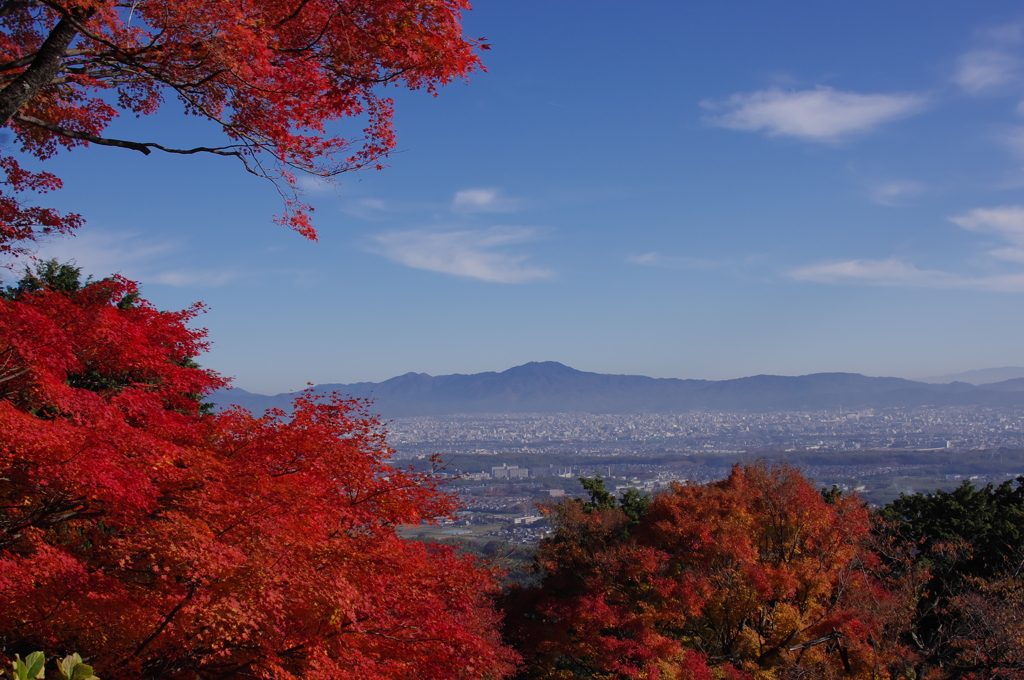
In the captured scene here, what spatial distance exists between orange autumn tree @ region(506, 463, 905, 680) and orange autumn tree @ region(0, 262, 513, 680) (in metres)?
8.26

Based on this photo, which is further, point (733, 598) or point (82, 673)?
point (733, 598)

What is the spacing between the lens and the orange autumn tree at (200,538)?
5945 millimetres

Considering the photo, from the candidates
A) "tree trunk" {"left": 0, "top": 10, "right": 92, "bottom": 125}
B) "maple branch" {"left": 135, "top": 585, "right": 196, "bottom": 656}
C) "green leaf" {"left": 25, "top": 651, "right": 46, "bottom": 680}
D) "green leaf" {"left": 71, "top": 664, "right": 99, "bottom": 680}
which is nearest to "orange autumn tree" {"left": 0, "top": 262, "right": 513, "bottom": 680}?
"maple branch" {"left": 135, "top": 585, "right": 196, "bottom": 656}

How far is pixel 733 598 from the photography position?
49.8ft

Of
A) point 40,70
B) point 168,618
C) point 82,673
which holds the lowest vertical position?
point 168,618

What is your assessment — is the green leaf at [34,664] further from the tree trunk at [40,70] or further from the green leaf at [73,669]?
the tree trunk at [40,70]

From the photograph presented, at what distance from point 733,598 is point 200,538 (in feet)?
42.4

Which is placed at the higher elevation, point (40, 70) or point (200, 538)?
point (40, 70)

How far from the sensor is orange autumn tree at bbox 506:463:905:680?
14.8 metres

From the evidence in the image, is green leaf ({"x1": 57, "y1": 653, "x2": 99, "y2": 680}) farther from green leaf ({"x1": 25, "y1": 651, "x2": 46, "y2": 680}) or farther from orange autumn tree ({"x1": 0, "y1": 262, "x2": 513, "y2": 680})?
orange autumn tree ({"x1": 0, "y1": 262, "x2": 513, "y2": 680})

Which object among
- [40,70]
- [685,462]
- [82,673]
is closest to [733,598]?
[82,673]

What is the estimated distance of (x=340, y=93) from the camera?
624 centimetres

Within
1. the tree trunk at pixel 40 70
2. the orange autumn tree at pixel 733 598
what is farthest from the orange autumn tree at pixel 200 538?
the orange autumn tree at pixel 733 598

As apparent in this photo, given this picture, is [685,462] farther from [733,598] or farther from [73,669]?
[73,669]
